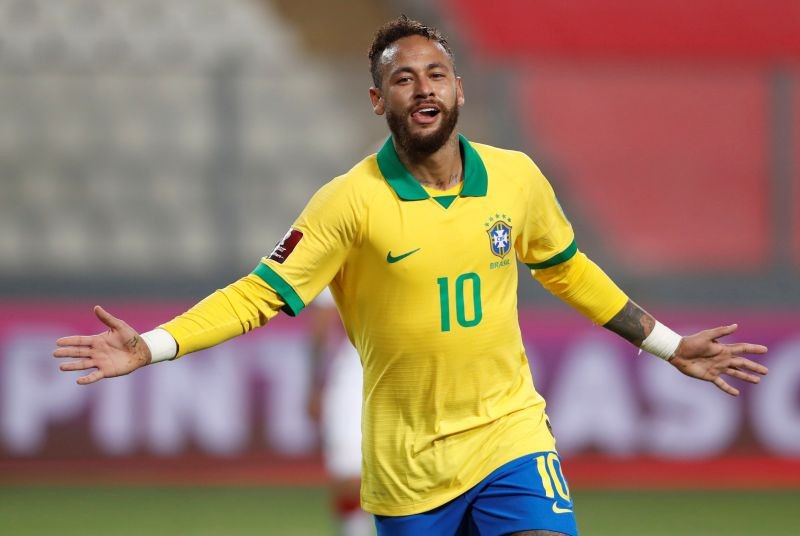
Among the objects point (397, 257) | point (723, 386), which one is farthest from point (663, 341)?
point (397, 257)

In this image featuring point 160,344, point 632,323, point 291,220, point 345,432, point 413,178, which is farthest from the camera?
point 291,220

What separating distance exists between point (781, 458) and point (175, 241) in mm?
4881

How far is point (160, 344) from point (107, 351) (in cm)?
16

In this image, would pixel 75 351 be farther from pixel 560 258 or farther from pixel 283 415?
pixel 283 415

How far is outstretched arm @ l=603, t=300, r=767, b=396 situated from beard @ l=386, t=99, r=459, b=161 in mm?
894

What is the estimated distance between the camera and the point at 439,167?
4.63 meters

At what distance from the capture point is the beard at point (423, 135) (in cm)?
457

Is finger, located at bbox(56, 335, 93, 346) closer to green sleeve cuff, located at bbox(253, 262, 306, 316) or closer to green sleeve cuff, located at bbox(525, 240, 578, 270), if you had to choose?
green sleeve cuff, located at bbox(253, 262, 306, 316)

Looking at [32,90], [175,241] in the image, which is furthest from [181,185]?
[32,90]

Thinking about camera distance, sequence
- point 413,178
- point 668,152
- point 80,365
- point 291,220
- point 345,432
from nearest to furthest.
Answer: point 80,365 < point 413,178 < point 345,432 < point 668,152 < point 291,220

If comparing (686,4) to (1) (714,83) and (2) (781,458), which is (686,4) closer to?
(1) (714,83)

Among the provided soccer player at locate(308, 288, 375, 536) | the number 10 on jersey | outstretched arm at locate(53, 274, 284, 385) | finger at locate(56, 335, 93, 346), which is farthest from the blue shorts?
soccer player at locate(308, 288, 375, 536)

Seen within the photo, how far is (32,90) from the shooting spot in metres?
11.1

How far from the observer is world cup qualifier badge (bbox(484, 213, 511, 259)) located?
4570mm
